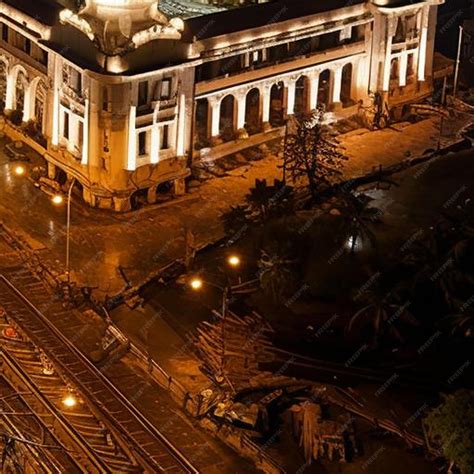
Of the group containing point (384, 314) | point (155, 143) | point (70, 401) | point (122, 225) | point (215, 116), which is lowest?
point (70, 401)

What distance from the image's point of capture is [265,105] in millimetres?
106375

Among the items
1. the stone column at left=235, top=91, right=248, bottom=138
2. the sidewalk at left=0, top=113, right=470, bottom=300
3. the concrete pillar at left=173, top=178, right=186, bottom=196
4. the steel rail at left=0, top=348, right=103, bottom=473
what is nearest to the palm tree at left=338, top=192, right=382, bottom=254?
the sidewalk at left=0, top=113, right=470, bottom=300

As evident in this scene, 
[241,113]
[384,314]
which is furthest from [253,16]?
[384,314]

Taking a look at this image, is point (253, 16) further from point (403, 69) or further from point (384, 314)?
point (384, 314)

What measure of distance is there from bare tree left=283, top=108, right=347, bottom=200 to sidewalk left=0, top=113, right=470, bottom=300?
Result: 114 inches

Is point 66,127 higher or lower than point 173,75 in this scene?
lower

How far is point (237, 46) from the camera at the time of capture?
10125 centimetres

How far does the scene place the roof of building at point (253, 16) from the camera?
100562 mm

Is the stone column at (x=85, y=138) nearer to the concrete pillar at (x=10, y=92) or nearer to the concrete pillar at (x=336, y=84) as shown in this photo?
the concrete pillar at (x=10, y=92)

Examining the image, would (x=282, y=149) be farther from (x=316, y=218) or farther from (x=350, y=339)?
(x=350, y=339)

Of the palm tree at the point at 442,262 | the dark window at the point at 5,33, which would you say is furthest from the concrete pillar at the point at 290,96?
the palm tree at the point at 442,262

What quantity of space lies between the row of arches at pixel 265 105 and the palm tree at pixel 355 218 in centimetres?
1637

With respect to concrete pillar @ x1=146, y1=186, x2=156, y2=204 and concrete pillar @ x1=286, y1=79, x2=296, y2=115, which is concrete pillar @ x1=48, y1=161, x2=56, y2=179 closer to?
concrete pillar @ x1=146, y1=186, x2=156, y2=204

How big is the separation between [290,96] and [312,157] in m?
11.2
